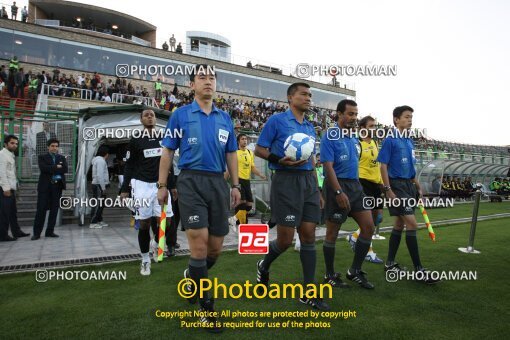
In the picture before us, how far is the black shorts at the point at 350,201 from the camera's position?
455 centimetres

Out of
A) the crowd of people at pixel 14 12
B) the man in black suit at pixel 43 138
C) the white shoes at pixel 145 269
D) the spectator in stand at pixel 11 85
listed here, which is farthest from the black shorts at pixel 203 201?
the crowd of people at pixel 14 12

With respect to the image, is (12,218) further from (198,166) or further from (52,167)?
(198,166)

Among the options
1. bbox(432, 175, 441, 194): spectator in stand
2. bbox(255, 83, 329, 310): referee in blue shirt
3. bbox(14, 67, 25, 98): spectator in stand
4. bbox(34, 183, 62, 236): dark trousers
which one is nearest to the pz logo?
bbox(255, 83, 329, 310): referee in blue shirt

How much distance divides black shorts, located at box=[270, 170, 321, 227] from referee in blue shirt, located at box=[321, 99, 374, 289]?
60 cm

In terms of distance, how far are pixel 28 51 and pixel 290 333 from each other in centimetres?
3181

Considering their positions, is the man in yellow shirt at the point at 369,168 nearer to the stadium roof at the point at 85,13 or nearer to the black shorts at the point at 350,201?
the black shorts at the point at 350,201

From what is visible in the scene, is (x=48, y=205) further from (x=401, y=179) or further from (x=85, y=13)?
(x=85, y=13)

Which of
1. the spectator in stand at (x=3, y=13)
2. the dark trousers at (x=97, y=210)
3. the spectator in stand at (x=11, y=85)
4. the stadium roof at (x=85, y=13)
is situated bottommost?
the dark trousers at (x=97, y=210)

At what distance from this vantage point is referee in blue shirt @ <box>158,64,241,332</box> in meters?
3.24

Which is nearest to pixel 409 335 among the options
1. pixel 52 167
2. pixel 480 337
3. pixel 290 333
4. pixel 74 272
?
pixel 480 337

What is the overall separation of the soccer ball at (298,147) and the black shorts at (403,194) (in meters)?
1.81

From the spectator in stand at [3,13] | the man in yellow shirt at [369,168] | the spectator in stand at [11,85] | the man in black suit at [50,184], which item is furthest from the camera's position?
the spectator in stand at [3,13]

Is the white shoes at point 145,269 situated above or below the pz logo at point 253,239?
below

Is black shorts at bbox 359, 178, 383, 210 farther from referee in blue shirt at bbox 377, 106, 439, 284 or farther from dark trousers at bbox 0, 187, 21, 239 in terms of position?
dark trousers at bbox 0, 187, 21, 239
